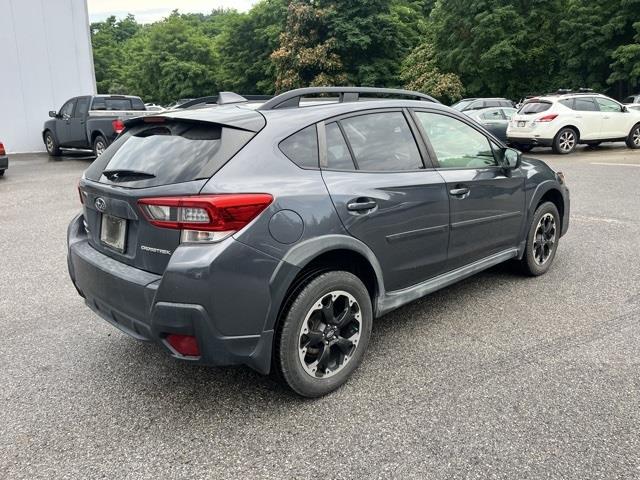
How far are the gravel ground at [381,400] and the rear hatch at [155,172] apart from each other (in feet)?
2.72

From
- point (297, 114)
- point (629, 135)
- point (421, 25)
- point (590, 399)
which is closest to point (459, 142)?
point (297, 114)

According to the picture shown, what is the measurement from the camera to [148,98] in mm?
60406

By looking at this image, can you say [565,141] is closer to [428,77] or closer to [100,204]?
[100,204]

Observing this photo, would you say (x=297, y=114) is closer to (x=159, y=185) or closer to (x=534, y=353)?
(x=159, y=185)

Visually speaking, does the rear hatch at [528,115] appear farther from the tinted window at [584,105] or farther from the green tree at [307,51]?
the green tree at [307,51]

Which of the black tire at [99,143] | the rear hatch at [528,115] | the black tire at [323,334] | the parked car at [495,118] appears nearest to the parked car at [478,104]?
the parked car at [495,118]

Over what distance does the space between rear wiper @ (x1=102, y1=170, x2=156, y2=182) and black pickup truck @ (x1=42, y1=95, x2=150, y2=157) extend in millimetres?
10946

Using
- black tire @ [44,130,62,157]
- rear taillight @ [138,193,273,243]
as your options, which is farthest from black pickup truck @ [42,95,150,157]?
rear taillight @ [138,193,273,243]

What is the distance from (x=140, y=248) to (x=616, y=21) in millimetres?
32129

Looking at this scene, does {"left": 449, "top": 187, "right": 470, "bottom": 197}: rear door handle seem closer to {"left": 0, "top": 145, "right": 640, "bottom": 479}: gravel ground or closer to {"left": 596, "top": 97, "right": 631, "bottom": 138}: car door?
{"left": 0, "top": 145, "right": 640, "bottom": 479}: gravel ground

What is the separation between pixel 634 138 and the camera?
53.1 feet

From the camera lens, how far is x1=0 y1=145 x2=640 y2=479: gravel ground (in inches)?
97.7

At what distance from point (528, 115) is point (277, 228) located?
13961 millimetres

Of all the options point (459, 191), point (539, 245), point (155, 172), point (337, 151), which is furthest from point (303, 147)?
point (539, 245)
